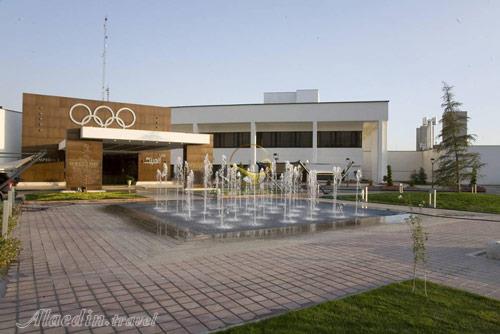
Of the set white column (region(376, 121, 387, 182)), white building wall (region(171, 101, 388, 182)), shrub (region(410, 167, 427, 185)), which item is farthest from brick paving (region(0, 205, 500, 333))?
shrub (region(410, 167, 427, 185))

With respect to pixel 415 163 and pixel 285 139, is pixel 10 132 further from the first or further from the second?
pixel 415 163

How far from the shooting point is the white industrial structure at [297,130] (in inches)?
1870

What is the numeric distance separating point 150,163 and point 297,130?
21790 millimetres

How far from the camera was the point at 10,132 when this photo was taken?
36.2 metres

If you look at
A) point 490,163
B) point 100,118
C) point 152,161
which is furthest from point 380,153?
point 100,118

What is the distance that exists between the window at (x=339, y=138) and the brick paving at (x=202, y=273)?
40.1m

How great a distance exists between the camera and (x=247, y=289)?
560 cm

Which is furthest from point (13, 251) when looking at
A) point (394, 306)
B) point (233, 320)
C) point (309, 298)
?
point (394, 306)

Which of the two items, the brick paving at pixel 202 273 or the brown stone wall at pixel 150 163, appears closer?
the brick paving at pixel 202 273

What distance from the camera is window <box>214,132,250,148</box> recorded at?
52.8 metres

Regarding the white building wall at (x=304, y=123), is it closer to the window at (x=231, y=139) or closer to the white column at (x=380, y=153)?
the white column at (x=380, y=153)

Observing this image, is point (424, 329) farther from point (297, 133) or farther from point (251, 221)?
point (297, 133)

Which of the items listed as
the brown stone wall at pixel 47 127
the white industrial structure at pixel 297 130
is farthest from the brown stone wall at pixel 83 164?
the white industrial structure at pixel 297 130

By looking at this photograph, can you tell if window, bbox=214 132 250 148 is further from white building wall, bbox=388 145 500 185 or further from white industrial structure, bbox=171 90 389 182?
white building wall, bbox=388 145 500 185
